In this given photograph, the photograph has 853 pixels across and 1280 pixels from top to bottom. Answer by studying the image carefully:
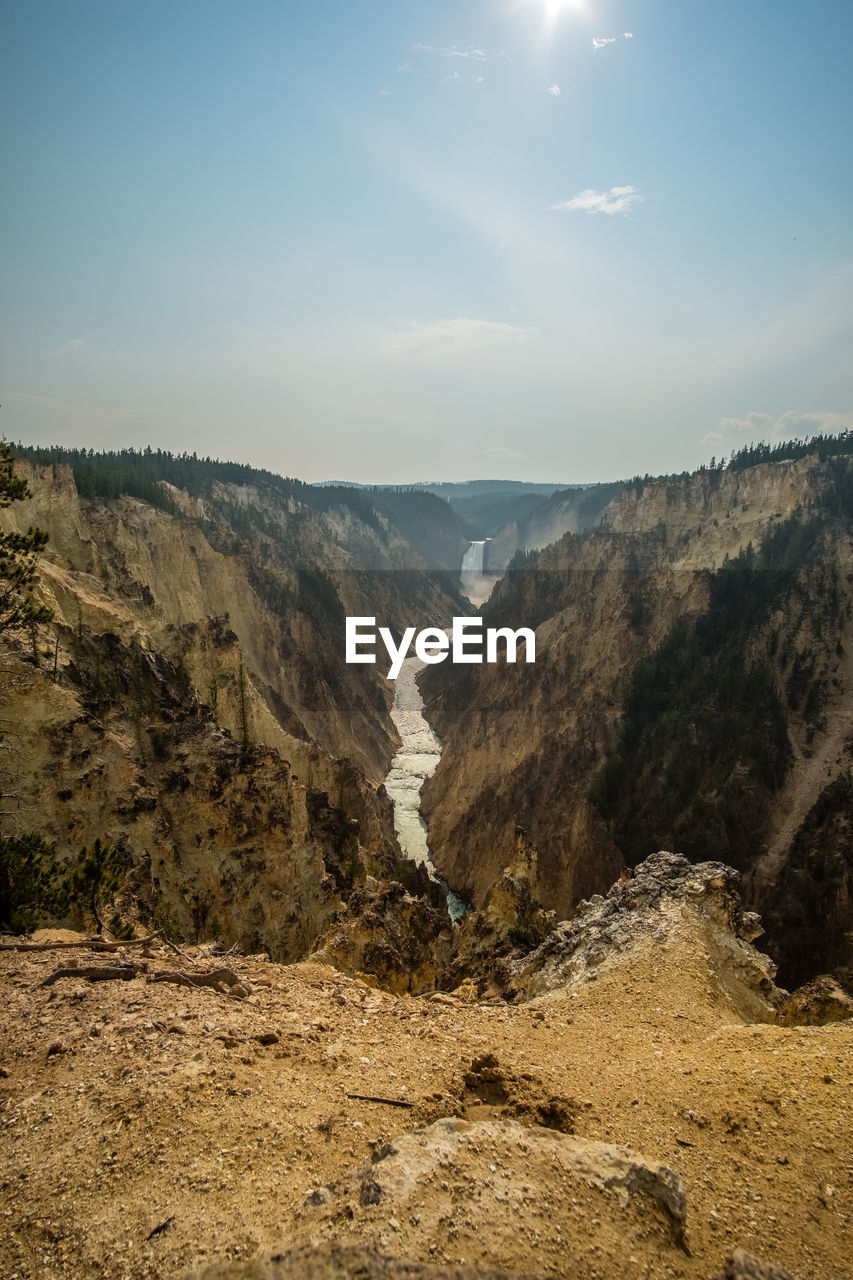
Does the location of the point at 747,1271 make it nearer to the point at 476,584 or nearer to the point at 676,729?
the point at 676,729

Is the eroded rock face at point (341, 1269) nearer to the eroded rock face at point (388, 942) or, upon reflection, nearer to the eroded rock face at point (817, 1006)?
the eroded rock face at point (817, 1006)

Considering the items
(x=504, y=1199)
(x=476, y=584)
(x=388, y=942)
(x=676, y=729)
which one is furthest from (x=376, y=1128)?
(x=476, y=584)

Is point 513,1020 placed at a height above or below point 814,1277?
below

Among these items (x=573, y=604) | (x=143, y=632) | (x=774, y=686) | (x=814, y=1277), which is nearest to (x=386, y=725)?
(x=573, y=604)

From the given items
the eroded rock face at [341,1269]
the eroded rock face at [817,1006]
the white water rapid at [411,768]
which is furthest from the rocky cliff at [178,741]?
the eroded rock face at [817,1006]

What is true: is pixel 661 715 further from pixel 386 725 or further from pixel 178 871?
pixel 178 871

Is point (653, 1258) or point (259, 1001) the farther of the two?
point (259, 1001)
